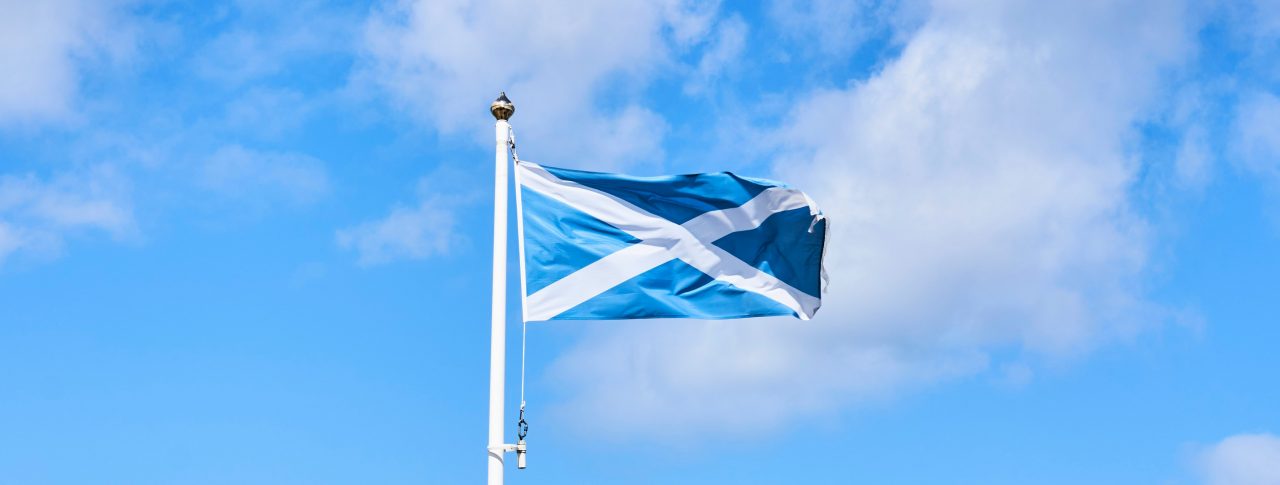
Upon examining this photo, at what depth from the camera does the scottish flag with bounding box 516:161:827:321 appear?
67.7 feet

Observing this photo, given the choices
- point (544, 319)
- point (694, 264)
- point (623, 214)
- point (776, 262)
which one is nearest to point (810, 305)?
point (776, 262)

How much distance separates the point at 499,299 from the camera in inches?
749

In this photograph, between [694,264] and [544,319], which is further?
[694,264]

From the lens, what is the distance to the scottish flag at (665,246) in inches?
813

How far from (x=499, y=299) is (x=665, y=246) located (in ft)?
13.1

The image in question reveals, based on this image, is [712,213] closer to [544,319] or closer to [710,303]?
[710,303]

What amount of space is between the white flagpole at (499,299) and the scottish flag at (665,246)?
833 mm

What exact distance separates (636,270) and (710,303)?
59.9 inches

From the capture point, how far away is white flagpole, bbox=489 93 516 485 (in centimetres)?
1834

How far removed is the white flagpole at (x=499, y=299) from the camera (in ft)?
60.2

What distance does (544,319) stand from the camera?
65.9 ft

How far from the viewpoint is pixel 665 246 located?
22.0m

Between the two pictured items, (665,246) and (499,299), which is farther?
(665,246)

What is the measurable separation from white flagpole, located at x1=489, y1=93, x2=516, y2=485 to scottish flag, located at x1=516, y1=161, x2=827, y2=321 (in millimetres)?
833
